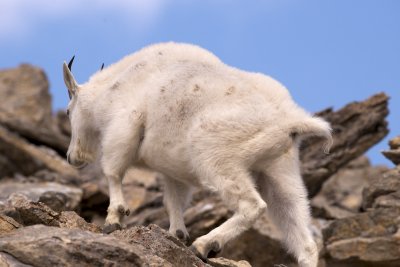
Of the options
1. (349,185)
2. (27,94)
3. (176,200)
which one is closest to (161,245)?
(176,200)

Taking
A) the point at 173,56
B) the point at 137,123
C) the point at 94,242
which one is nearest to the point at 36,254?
the point at 94,242

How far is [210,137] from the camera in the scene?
7.40 metres

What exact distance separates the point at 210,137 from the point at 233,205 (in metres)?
0.67

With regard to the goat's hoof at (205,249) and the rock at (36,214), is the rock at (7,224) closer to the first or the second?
the rock at (36,214)

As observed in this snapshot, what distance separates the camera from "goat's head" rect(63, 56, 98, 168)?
32.0 ft

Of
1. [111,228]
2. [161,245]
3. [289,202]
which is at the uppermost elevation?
[289,202]

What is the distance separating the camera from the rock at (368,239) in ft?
36.8

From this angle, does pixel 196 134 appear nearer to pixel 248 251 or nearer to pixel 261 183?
pixel 261 183

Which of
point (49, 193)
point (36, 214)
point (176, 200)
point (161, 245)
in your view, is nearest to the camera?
point (161, 245)

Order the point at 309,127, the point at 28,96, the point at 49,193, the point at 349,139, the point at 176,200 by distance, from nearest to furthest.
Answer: the point at 309,127, the point at 176,200, the point at 49,193, the point at 349,139, the point at 28,96

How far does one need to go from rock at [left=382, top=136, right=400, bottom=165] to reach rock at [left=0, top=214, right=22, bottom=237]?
7.46 metres

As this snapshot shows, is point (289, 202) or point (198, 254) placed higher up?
point (289, 202)

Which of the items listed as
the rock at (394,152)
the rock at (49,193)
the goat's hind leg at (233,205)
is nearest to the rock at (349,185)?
the rock at (394,152)

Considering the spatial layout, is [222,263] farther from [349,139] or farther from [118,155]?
[349,139]
